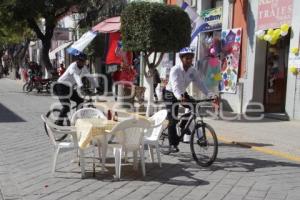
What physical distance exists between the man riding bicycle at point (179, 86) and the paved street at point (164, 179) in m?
0.46

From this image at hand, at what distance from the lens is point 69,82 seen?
9.70 metres

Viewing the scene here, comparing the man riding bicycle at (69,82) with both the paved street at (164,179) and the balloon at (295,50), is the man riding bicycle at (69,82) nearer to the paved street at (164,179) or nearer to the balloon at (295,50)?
the paved street at (164,179)

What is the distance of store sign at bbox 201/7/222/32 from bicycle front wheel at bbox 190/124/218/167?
30.5 feet

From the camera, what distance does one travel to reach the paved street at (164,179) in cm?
573

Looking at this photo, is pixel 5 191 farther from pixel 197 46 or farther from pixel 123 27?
pixel 197 46

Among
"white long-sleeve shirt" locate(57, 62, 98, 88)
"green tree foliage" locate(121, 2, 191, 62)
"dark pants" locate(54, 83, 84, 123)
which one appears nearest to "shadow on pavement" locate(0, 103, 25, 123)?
"dark pants" locate(54, 83, 84, 123)

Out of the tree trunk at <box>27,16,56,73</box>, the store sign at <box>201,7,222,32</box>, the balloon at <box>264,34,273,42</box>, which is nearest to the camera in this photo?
the balloon at <box>264,34,273,42</box>

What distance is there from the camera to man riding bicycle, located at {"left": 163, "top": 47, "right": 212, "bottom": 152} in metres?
7.56

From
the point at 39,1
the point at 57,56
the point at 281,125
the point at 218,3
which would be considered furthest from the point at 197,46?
the point at 57,56

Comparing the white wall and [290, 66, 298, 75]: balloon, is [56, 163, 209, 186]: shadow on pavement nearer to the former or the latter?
the white wall

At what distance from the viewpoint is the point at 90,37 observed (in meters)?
17.0

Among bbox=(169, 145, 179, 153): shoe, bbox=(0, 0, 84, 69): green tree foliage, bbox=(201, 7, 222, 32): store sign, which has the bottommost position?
bbox=(169, 145, 179, 153): shoe

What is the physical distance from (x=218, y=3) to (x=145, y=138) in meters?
10.8

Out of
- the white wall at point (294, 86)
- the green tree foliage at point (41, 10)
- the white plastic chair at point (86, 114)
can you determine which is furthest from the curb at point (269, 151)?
the green tree foliage at point (41, 10)
